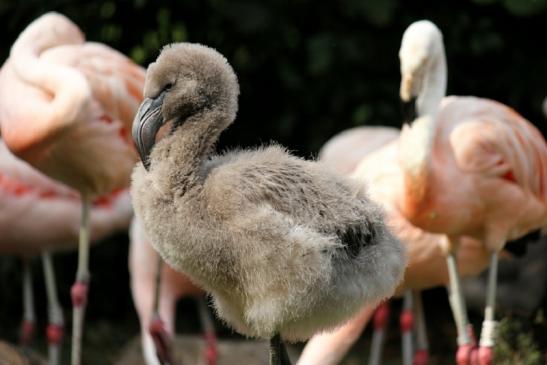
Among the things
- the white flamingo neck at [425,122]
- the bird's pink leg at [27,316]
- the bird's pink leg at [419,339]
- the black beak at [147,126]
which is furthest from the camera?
the bird's pink leg at [27,316]

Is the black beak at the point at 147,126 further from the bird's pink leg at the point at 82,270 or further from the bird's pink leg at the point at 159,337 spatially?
the bird's pink leg at the point at 82,270

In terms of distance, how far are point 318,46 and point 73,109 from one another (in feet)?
7.35

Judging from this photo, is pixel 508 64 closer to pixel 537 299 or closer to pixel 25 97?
pixel 537 299

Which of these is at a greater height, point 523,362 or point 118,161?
point 118,161

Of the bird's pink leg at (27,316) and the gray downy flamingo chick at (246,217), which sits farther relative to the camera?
the bird's pink leg at (27,316)

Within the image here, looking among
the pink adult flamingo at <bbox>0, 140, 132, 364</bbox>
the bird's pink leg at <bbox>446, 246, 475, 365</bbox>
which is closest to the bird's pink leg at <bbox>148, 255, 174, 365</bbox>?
the pink adult flamingo at <bbox>0, 140, 132, 364</bbox>

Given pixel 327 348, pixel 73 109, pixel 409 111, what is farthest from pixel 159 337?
pixel 409 111

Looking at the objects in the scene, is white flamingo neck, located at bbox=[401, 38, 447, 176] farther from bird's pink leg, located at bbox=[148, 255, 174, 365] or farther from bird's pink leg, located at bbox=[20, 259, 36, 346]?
bird's pink leg, located at bbox=[20, 259, 36, 346]

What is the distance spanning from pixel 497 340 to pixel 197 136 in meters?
2.35

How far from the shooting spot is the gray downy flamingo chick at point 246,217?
10.6 ft

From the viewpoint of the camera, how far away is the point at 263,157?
341 cm

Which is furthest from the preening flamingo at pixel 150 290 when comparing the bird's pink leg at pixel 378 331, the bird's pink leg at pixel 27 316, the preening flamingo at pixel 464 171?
the preening flamingo at pixel 464 171

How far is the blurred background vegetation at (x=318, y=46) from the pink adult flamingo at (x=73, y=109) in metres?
1.44

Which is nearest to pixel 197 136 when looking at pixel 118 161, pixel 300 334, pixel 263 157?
pixel 263 157
